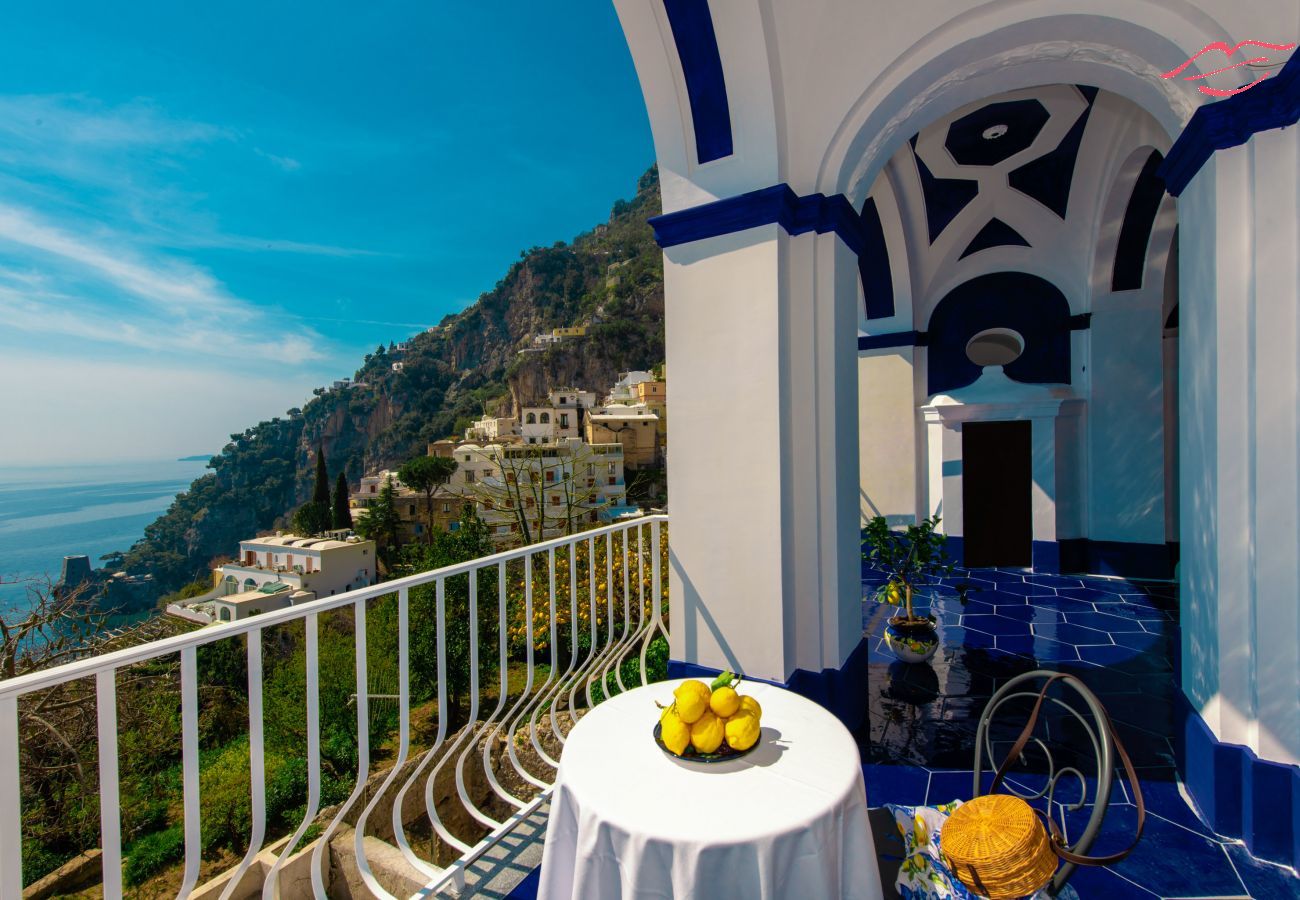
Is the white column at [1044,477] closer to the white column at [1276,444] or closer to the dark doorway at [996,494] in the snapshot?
the dark doorway at [996,494]

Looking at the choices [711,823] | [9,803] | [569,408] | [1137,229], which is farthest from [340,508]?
[711,823]

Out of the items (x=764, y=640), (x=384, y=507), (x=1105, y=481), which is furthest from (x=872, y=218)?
(x=384, y=507)

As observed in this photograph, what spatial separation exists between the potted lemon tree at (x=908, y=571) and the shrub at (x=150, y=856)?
12.3 m

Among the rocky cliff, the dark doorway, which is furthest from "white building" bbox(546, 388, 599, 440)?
the dark doorway

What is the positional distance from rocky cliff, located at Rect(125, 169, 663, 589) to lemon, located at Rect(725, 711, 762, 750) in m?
56.3

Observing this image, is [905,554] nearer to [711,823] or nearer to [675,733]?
[675,733]

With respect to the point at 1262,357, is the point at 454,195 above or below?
above

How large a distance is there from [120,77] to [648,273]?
74.3m

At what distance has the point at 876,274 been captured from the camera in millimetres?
6645

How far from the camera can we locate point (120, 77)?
74625 millimetres

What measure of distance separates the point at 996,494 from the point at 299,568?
136 feet

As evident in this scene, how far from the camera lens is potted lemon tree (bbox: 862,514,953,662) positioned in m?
3.60

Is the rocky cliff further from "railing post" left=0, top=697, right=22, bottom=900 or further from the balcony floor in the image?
"railing post" left=0, top=697, right=22, bottom=900

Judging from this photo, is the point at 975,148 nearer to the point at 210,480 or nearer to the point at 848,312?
the point at 848,312
